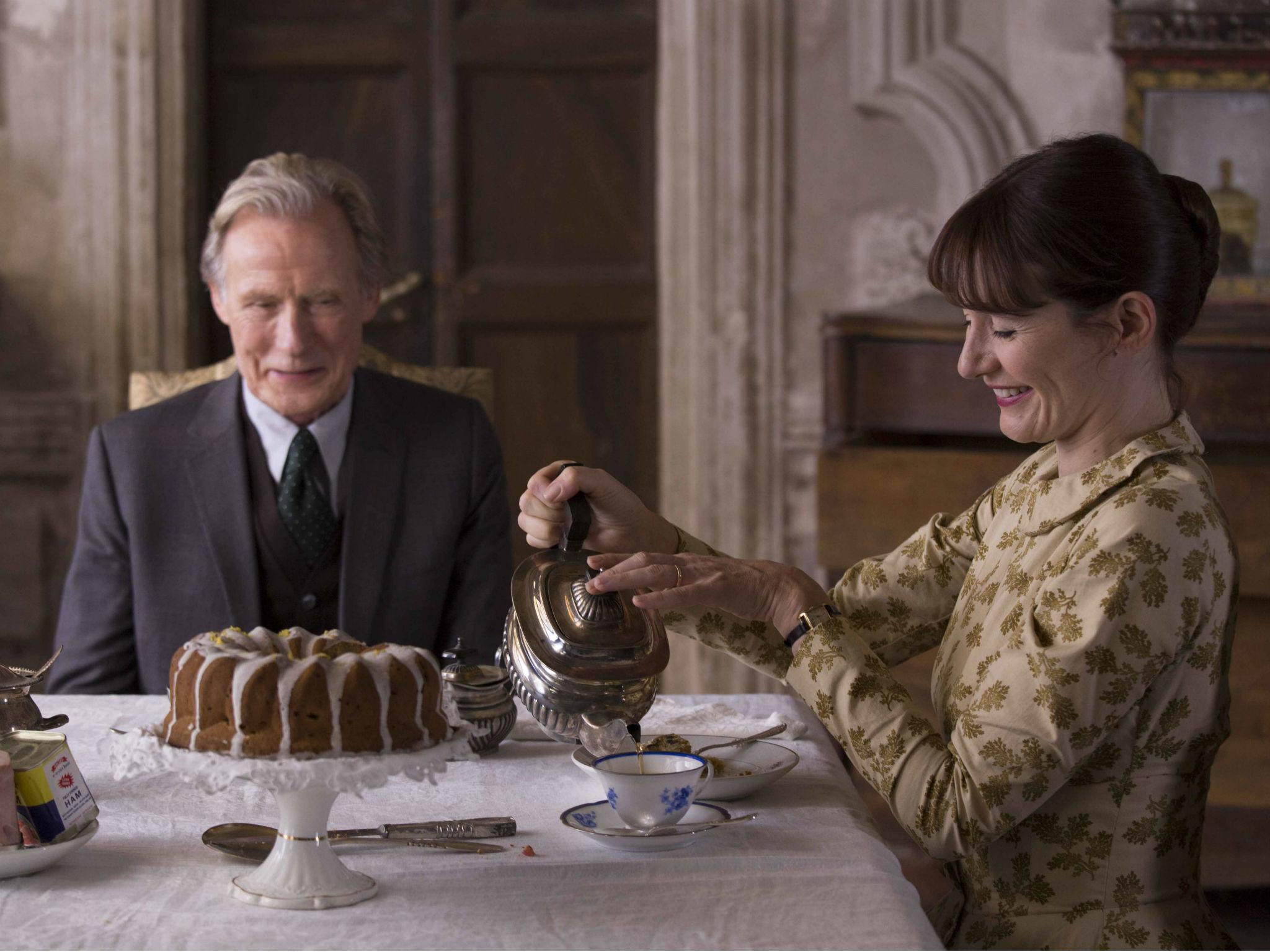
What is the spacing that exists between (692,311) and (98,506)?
214 centimetres

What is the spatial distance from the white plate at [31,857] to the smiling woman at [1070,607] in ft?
1.73

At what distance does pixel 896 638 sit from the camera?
1734 mm

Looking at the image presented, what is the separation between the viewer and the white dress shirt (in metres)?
2.19

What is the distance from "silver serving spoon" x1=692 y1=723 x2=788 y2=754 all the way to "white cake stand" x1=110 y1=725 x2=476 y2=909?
39 cm

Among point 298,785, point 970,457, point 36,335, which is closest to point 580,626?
point 298,785

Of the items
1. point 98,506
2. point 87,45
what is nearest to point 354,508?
point 98,506

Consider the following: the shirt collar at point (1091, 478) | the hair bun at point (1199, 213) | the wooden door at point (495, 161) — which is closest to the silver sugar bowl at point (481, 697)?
the shirt collar at point (1091, 478)

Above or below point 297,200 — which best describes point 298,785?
below

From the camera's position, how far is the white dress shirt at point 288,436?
219 centimetres

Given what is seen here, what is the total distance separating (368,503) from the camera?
2.18 m

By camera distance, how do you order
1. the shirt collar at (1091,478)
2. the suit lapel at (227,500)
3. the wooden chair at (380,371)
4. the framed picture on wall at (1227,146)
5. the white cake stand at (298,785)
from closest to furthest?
the white cake stand at (298,785) → the shirt collar at (1091,478) → the suit lapel at (227,500) → the wooden chair at (380,371) → the framed picture on wall at (1227,146)

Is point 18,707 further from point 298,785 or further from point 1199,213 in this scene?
point 1199,213

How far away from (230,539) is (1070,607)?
134 centimetres

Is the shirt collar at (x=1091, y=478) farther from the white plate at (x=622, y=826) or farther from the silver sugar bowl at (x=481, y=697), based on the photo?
the silver sugar bowl at (x=481, y=697)
